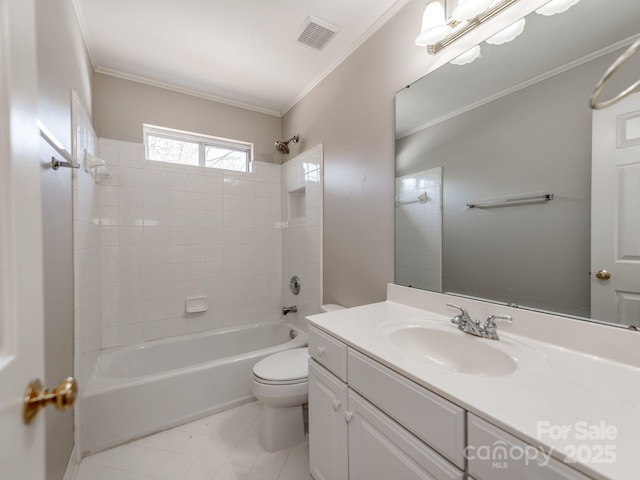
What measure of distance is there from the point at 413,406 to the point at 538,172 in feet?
3.11

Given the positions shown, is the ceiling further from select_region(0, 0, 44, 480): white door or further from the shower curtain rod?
Answer: select_region(0, 0, 44, 480): white door

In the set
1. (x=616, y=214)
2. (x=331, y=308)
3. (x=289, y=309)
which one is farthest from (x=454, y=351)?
(x=289, y=309)

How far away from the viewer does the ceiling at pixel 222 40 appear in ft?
4.96

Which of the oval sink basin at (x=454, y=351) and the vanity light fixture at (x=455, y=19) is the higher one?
the vanity light fixture at (x=455, y=19)

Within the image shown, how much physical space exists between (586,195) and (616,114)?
26 cm

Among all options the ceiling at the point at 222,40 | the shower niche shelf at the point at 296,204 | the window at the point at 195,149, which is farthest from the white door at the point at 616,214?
the window at the point at 195,149

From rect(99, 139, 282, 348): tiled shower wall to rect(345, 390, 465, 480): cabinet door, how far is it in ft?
6.21

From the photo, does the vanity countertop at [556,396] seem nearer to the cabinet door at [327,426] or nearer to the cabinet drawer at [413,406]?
the cabinet drawer at [413,406]

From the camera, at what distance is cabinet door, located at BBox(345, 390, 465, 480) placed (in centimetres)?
71

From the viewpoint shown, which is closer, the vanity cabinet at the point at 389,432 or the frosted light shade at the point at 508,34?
the vanity cabinet at the point at 389,432

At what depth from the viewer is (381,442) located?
2.84 ft

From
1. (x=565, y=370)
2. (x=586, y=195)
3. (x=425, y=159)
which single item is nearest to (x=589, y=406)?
(x=565, y=370)

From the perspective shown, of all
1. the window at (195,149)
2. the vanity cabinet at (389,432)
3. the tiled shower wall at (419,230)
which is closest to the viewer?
the vanity cabinet at (389,432)

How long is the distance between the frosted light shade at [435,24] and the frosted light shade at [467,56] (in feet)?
0.38
